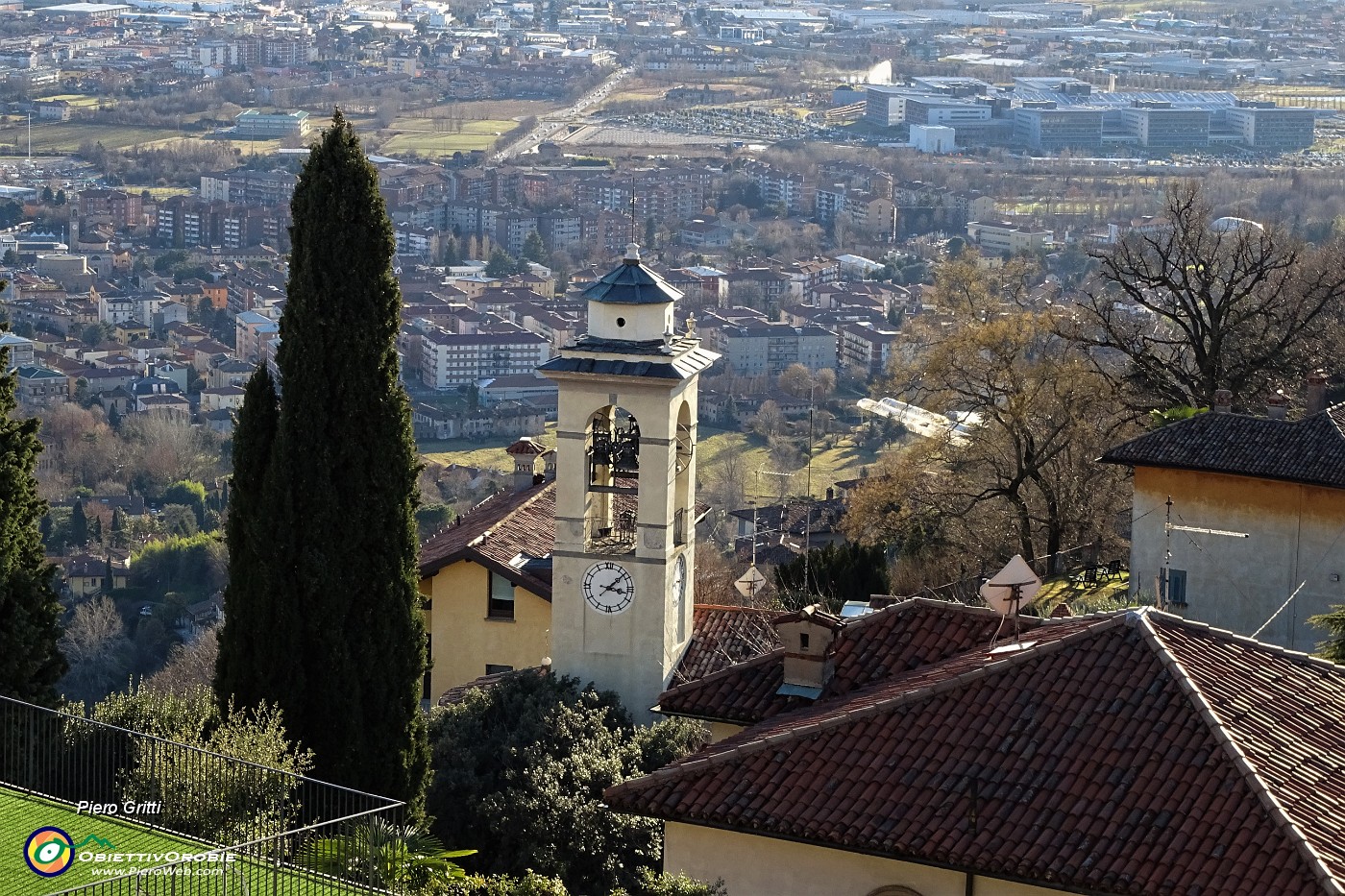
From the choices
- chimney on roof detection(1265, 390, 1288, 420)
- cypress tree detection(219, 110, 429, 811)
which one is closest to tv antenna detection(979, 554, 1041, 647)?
cypress tree detection(219, 110, 429, 811)

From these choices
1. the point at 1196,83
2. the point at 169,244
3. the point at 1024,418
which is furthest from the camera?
the point at 1196,83

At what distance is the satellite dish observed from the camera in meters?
10.9

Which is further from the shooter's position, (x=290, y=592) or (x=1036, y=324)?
(x=1036, y=324)

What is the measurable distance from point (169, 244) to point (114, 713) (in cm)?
11002

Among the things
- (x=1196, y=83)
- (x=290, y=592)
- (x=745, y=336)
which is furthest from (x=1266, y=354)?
(x=1196, y=83)

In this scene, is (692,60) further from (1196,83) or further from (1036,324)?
(1036,324)

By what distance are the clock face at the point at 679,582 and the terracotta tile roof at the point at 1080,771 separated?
5.39 metres

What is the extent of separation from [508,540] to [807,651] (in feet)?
26.2

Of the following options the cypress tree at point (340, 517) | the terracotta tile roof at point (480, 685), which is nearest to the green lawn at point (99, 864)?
the cypress tree at point (340, 517)

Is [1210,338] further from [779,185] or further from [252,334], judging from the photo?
[779,185]

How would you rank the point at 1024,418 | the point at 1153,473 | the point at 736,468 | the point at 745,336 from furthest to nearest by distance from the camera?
the point at 745,336
the point at 736,468
the point at 1024,418
the point at 1153,473

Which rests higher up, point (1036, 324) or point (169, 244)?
point (1036, 324)

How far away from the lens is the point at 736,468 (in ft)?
209

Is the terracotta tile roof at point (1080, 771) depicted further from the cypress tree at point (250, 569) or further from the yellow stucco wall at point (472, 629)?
the yellow stucco wall at point (472, 629)
